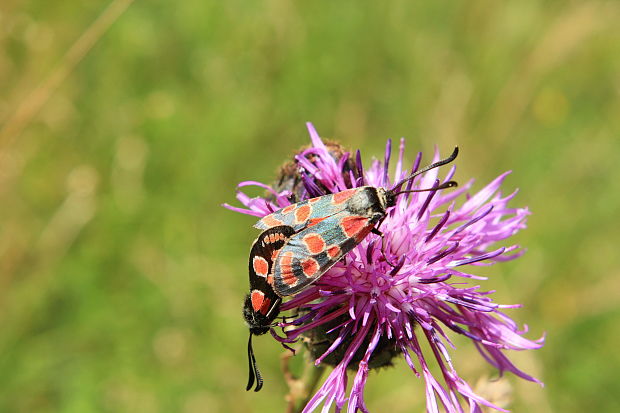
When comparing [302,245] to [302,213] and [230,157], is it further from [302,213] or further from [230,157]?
[230,157]

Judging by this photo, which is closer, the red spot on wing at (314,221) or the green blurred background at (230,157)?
the red spot on wing at (314,221)

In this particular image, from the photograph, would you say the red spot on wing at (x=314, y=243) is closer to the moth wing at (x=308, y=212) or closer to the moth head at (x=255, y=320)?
the moth wing at (x=308, y=212)

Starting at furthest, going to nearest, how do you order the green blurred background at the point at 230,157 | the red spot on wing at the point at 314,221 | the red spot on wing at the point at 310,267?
the green blurred background at the point at 230,157 < the red spot on wing at the point at 314,221 < the red spot on wing at the point at 310,267

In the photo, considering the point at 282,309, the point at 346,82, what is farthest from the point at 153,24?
the point at 282,309

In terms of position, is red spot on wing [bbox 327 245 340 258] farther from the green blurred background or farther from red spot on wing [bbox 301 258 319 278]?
the green blurred background

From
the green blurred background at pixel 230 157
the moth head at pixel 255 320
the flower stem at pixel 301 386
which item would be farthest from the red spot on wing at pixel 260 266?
the green blurred background at pixel 230 157

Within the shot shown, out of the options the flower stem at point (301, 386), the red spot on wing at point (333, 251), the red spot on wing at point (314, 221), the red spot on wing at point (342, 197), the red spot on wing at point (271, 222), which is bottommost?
the flower stem at point (301, 386)
